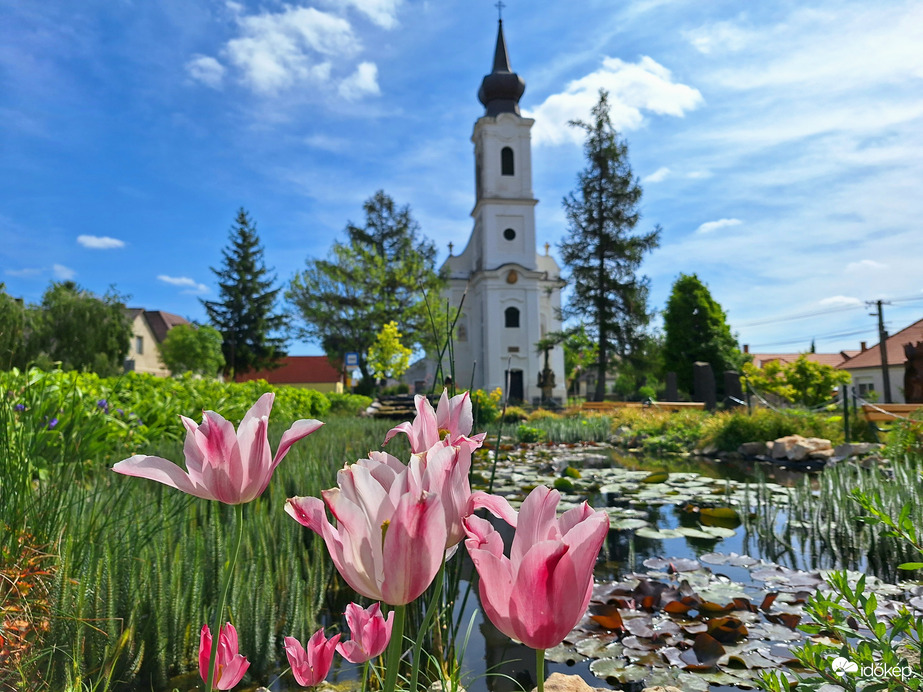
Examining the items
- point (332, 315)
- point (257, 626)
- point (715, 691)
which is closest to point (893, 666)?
point (715, 691)

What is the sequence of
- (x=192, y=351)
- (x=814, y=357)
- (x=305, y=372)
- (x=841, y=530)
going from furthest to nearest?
1. (x=814, y=357)
2. (x=305, y=372)
3. (x=192, y=351)
4. (x=841, y=530)

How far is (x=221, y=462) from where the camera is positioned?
721mm

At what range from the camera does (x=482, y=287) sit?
112ft

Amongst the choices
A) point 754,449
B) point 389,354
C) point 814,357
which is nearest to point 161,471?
point 754,449

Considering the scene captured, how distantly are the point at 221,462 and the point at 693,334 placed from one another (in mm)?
33926

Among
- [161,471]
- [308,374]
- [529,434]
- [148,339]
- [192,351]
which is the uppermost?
[148,339]

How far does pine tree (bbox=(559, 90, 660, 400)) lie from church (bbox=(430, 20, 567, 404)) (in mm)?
2863

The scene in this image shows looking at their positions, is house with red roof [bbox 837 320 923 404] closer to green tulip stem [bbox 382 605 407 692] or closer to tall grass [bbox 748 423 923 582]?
tall grass [bbox 748 423 923 582]

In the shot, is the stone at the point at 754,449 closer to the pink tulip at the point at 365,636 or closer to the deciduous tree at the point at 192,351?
the pink tulip at the point at 365,636

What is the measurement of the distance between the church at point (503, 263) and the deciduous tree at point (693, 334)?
6.62 m

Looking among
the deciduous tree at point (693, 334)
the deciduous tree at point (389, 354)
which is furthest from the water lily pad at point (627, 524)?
the deciduous tree at point (693, 334)

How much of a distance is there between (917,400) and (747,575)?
33.8ft

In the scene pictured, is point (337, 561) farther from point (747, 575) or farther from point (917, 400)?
point (917, 400)

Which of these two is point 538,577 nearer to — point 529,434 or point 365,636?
point 365,636
